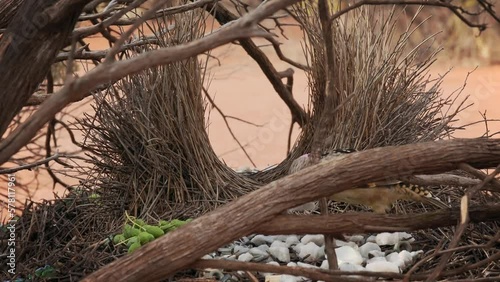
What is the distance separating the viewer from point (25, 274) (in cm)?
120

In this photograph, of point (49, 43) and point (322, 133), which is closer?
point (49, 43)

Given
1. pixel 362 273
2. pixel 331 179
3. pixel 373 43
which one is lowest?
pixel 362 273

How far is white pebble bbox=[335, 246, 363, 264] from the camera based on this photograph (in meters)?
1.18

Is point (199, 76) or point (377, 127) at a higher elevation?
point (199, 76)

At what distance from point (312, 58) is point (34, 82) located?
0.75m

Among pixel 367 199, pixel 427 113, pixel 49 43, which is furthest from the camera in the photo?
pixel 427 113

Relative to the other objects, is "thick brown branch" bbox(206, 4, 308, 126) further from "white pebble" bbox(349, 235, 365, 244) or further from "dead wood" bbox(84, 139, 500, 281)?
"dead wood" bbox(84, 139, 500, 281)

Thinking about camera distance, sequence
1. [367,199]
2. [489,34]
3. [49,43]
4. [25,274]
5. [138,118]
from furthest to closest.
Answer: [489,34] → [138,118] → [25,274] → [367,199] → [49,43]

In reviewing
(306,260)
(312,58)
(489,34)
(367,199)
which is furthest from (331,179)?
(489,34)

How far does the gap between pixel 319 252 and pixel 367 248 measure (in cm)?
7

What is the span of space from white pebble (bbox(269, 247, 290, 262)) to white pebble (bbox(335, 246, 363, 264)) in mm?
76

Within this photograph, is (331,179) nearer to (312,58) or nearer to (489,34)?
(312,58)

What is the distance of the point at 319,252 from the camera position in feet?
4.00

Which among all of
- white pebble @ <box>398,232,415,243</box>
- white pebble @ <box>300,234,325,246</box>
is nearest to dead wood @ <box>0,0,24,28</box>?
white pebble @ <box>300,234,325,246</box>
